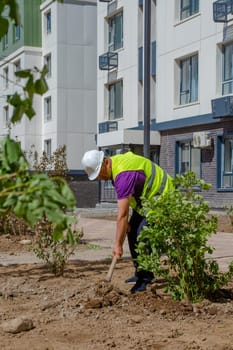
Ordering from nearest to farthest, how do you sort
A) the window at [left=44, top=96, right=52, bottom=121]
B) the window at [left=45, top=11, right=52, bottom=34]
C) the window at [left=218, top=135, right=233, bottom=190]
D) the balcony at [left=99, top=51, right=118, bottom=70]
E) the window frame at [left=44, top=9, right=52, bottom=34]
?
the window at [left=218, top=135, right=233, bottom=190] < the balcony at [left=99, top=51, right=118, bottom=70] < the window at [left=44, top=96, right=52, bottom=121] < the window frame at [left=44, top=9, right=52, bottom=34] < the window at [left=45, top=11, right=52, bottom=34]

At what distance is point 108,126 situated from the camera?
2956cm

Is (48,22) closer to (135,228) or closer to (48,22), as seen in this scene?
(48,22)

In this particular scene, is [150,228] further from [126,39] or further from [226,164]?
[126,39]

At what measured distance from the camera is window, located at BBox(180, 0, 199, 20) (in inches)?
918

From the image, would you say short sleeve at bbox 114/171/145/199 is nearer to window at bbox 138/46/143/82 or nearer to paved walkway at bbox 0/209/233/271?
paved walkway at bbox 0/209/233/271

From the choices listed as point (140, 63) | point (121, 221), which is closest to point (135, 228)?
point (121, 221)

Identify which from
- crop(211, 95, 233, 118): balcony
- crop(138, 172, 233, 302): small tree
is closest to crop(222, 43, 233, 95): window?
crop(211, 95, 233, 118): balcony

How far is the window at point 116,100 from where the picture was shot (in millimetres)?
29297

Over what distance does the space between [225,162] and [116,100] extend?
8.98 metres

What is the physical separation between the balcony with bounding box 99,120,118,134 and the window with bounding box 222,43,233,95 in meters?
8.37

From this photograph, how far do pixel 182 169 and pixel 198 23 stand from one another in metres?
5.32

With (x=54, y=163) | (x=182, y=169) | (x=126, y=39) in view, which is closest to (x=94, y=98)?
(x=126, y=39)

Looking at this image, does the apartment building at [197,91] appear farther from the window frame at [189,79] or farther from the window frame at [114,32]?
the window frame at [114,32]

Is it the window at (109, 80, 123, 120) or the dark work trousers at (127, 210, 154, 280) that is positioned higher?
the window at (109, 80, 123, 120)
